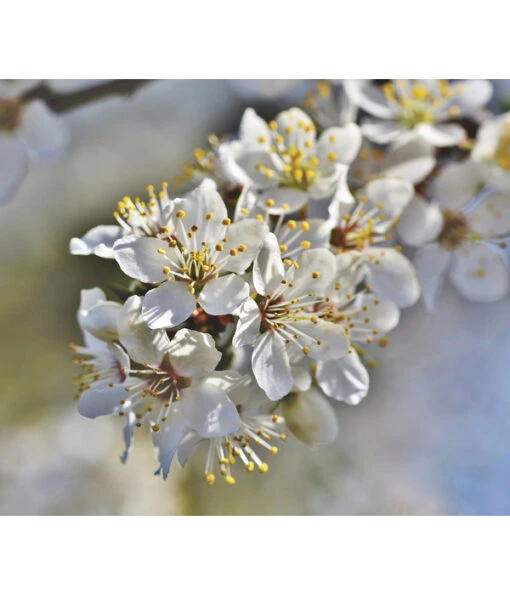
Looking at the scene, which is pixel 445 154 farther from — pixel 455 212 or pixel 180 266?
pixel 180 266

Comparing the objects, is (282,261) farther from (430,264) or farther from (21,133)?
(21,133)

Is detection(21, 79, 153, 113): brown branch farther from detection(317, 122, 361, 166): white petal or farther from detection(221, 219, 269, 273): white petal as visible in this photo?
detection(221, 219, 269, 273): white petal

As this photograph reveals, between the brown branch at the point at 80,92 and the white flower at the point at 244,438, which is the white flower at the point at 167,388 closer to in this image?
the white flower at the point at 244,438

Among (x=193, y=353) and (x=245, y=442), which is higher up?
(x=193, y=353)

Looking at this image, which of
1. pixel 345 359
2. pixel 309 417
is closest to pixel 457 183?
pixel 345 359

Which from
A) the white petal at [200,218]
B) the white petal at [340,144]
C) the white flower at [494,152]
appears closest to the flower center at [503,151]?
the white flower at [494,152]

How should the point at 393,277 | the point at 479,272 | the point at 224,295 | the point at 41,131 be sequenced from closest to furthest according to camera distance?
the point at 224,295
the point at 393,277
the point at 479,272
the point at 41,131

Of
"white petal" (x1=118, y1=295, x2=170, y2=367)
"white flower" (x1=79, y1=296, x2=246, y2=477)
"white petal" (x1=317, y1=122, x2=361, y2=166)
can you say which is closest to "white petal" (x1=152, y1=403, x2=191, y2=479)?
"white flower" (x1=79, y1=296, x2=246, y2=477)
